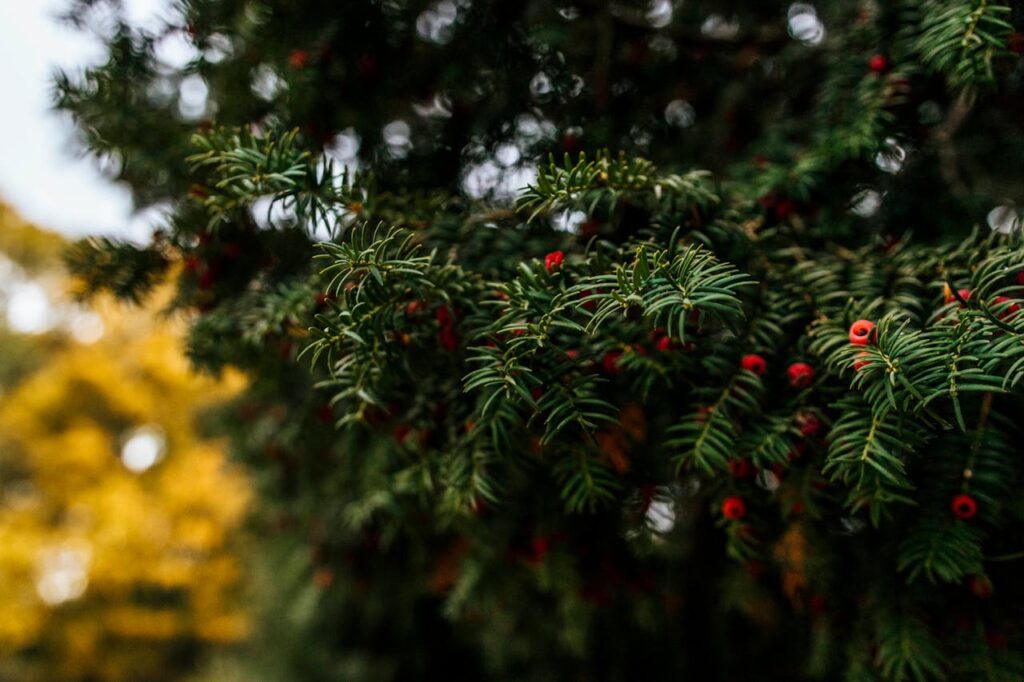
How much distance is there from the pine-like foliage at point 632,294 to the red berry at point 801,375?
0.01 m

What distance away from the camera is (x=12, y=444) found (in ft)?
19.4

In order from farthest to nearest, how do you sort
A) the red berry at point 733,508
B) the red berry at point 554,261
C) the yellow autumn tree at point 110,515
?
the yellow autumn tree at point 110,515, the red berry at point 733,508, the red berry at point 554,261

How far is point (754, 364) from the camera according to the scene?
935mm

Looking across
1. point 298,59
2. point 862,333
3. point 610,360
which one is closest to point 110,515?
point 298,59

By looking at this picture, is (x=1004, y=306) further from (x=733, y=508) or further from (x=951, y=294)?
(x=733, y=508)

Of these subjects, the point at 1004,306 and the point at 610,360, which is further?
the point at 610,360

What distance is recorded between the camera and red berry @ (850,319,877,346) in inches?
31.0

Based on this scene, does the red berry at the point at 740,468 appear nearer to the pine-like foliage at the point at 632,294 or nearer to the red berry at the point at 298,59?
the pine-like foliage at the point at 632,294

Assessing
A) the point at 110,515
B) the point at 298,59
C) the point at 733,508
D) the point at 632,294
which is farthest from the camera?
the point at 110,515

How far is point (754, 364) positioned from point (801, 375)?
0.23 feet

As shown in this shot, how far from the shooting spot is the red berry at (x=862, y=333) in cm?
79

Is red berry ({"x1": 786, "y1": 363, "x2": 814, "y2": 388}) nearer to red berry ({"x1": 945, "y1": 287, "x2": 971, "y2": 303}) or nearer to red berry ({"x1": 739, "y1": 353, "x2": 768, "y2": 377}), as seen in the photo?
red berry ({"x1": 739, "y1": 353, "x2": 768, "y2": 377})

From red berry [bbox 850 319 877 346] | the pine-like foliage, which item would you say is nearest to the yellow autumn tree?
the pine-like foliage

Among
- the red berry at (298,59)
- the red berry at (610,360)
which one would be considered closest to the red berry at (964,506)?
the red berry at (610,360)
